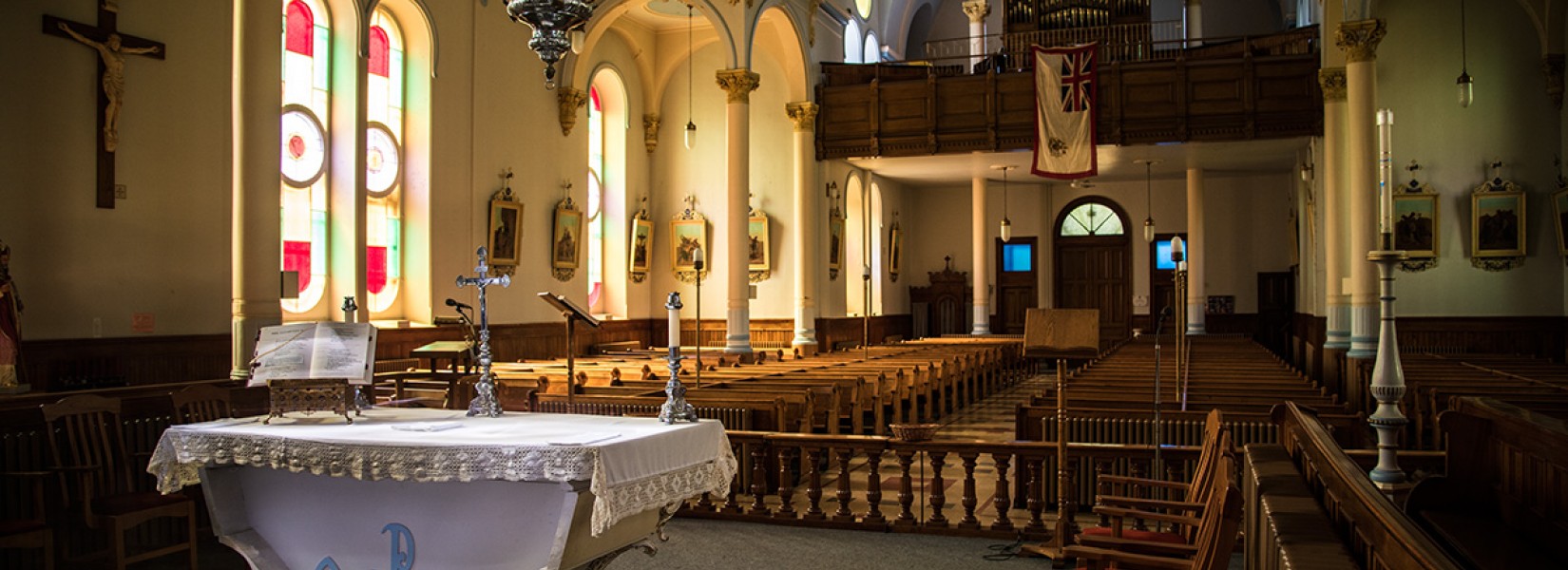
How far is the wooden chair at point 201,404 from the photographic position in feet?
20.0

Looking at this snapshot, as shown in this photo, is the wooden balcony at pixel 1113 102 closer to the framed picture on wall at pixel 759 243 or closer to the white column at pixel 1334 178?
the white column at pixel 1334 178

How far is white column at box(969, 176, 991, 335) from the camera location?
2194cm

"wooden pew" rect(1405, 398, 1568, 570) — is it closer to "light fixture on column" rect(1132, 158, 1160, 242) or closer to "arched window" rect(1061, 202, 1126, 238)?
"light fixture on column" rect(1132, 158, 1160, 242)

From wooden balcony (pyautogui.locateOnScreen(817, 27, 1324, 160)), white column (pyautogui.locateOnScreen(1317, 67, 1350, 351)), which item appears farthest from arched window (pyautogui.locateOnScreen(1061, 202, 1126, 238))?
white column (pyautogui.locateOnScreen(1317, 67, 1350, 351))

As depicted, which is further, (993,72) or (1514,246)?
(993,72)

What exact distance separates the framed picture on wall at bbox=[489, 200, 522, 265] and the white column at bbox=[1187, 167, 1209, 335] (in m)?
12.4

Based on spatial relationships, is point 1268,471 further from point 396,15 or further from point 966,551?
point 396,15

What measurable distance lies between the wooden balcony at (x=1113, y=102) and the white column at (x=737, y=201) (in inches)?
102

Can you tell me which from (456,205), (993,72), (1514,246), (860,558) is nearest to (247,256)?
(456,205)

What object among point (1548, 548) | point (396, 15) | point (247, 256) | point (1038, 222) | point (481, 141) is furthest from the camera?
point (1038, 222)

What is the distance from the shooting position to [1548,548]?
11.5 feet

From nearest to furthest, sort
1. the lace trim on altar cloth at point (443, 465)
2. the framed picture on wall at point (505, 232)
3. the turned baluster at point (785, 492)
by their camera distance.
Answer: the lace trim on altar cloth at point (443, 465) < the turned baluster at point (785, 492) < the framed picture on wall at point (505, 232)

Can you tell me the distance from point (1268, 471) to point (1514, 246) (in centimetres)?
1288

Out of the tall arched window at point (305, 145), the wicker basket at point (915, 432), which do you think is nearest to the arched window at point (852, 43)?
the tall arched window at point (305, 145)
